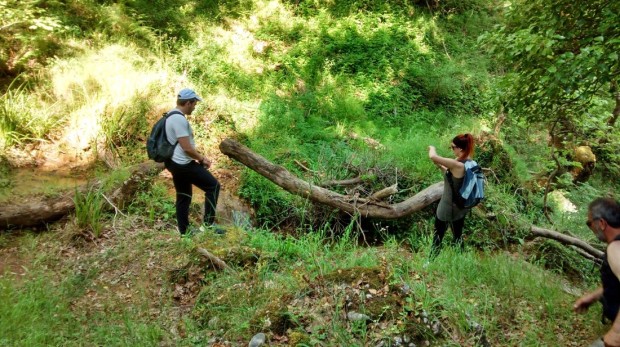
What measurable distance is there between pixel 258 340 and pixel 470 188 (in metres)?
2.95

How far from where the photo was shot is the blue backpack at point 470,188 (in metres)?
5.02

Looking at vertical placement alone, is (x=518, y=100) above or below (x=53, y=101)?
above

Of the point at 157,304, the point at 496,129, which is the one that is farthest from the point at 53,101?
the point at 496,129

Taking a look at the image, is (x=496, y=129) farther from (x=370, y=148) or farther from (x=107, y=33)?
(x=107, y=33)

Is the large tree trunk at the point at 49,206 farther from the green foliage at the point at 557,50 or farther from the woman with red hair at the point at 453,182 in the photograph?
the green foliage at the point at 557,50

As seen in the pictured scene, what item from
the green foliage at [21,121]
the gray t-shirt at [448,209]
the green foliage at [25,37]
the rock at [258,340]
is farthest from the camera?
the green foliage at [25,37]

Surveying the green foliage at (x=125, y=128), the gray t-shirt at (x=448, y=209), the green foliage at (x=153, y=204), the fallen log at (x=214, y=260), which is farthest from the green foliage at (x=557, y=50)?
the green foliage at (x=125, y=128)

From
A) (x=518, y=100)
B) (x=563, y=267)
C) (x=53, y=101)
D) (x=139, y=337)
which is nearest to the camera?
(x=139, y=337)

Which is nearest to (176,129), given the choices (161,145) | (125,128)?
(161,145)

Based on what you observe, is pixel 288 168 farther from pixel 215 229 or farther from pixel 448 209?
pixel 448 209

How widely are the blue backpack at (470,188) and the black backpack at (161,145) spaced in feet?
11.0

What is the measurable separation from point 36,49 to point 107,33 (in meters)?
1.69

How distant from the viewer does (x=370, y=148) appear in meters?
9.22

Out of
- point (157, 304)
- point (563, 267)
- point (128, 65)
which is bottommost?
point (563, 267)
